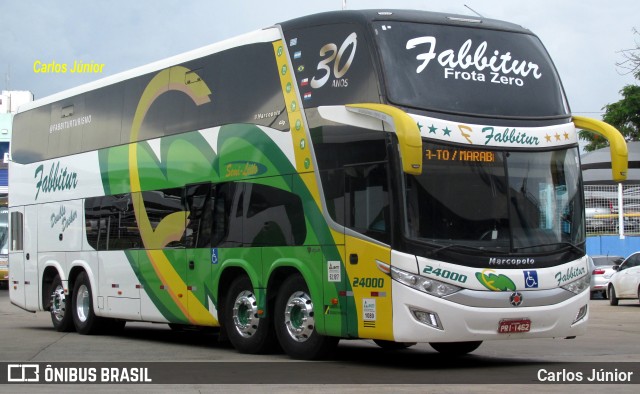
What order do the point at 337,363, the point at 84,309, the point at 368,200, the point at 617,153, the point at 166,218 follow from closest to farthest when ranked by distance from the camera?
the point at 368,200, the point at 617,153, the point at 337,363, the point at 166,218, the point at 84,309

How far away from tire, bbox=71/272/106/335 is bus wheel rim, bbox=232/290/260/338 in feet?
16.5

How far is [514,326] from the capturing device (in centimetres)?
1266

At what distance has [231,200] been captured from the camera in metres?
15.6

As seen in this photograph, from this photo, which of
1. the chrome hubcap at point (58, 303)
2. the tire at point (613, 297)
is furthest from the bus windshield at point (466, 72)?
the tire at point (613, 297)

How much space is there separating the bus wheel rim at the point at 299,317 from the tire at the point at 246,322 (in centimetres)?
60

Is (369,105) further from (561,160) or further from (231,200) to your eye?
(231,200)

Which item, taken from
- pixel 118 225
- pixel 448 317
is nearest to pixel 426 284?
pixel 448 317

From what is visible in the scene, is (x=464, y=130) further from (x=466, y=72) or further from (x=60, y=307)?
(x=60, y=307)

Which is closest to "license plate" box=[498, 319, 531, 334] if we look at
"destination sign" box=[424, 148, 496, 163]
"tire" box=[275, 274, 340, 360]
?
"destination sign" box=[424, 148, 496, 163]

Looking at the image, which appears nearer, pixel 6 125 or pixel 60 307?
pixel 60 307

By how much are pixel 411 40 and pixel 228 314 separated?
497cm

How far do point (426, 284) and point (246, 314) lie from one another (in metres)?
3.76

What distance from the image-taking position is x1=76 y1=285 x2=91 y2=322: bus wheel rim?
20.1 meters

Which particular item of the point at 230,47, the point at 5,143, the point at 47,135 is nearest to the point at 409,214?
the point at 230,47
